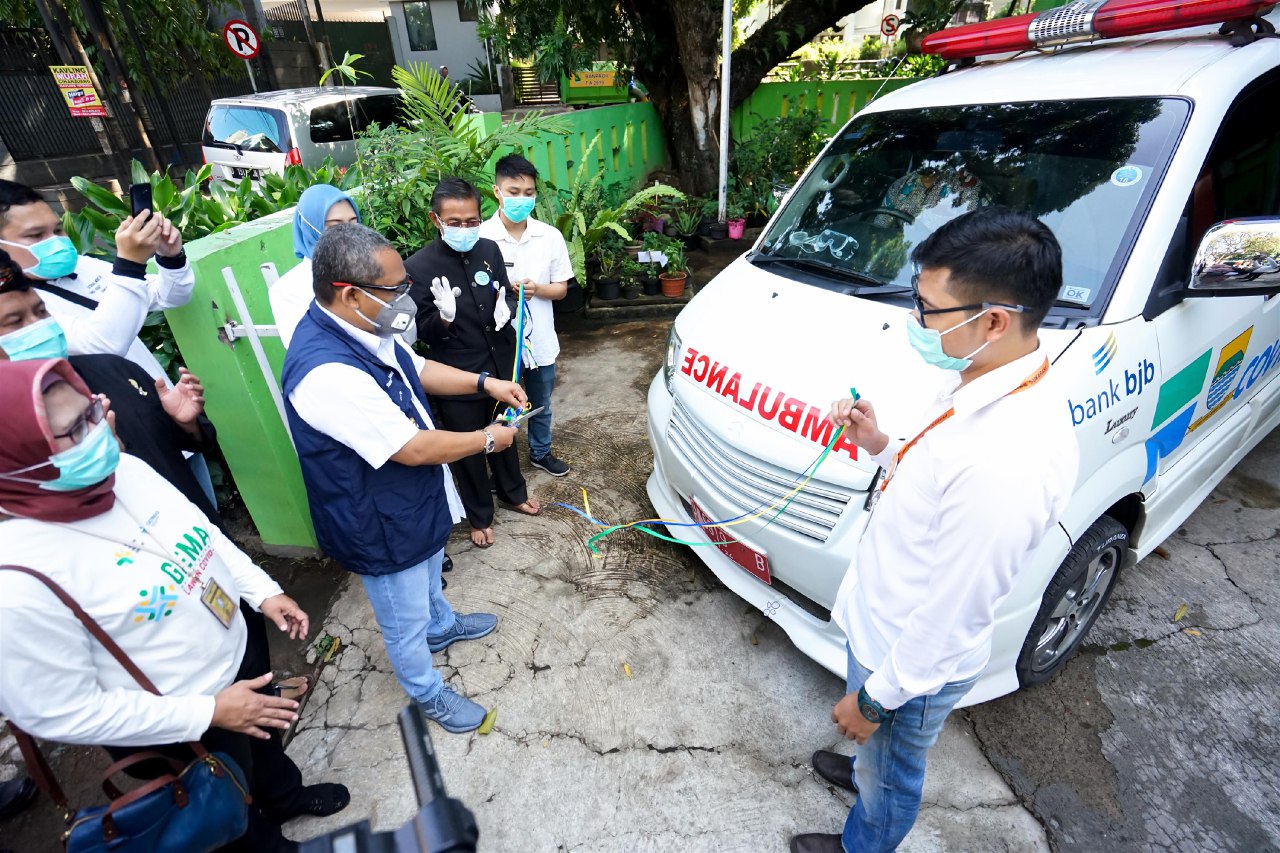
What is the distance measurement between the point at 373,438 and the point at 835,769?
1.92 metres

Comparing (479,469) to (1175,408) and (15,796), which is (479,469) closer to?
(15,796)

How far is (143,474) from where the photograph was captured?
60.0 inches

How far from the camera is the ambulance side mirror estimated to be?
192cm

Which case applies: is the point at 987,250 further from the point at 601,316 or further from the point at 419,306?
the point at 601,316

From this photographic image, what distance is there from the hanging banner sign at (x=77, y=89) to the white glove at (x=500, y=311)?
744cm

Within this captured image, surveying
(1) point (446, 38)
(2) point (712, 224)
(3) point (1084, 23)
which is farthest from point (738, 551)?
(1) point (446, 38)

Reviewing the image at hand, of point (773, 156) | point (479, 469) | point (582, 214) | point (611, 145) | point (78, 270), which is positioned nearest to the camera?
point (78, 270)


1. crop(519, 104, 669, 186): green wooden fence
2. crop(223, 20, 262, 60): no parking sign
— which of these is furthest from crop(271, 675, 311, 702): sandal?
crop(223, 20, 262, 60): no parking sign

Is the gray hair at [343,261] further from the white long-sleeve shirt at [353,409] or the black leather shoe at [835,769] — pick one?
the black leather shoe at [835,769]

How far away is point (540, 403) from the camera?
3854 mm

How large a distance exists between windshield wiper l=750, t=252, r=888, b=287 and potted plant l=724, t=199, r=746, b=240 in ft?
16.9

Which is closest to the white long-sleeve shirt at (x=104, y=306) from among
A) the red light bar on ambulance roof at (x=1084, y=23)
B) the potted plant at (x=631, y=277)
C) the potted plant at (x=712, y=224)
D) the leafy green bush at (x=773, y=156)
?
the red light bar on ambulance roof at (x=1084, y=23)

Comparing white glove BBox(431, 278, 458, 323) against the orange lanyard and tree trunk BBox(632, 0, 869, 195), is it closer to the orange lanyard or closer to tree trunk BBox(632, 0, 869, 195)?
the orange lanyard

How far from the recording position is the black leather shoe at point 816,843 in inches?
76.5
